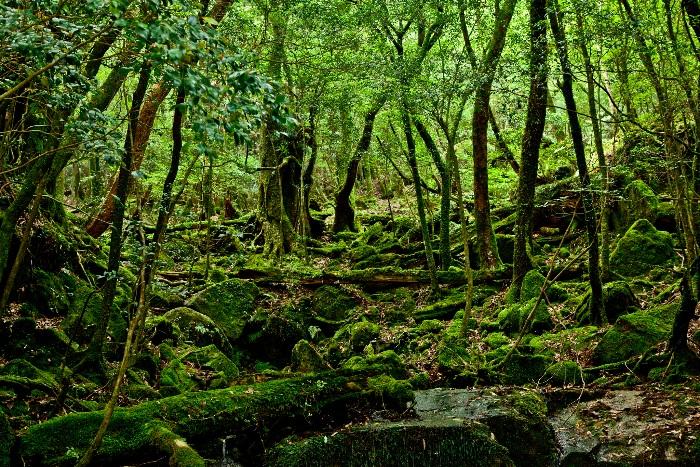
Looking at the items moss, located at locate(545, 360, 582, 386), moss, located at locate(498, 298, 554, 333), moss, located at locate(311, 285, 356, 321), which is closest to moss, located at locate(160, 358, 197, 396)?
moss, located at locate(311, 285, 356, 321)

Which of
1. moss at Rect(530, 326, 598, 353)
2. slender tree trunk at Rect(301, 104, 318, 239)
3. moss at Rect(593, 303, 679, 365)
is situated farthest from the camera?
slender tree trunk at Rect(301, 104, 318, 239)

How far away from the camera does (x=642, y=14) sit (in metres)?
8.54

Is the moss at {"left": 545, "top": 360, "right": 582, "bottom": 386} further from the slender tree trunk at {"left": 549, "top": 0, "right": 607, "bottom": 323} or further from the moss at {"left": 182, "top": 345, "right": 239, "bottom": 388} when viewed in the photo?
the moss at {"left": 182, "top": 345, "right": 239, "bottom": 388}

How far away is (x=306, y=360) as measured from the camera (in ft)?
29.0

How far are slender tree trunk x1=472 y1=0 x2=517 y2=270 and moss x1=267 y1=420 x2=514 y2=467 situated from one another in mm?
8292

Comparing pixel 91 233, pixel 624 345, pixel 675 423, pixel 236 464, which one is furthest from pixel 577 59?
pixel 91 233

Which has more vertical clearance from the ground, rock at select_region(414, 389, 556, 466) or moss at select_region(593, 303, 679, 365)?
moss at select_region(593, 303, 679, 365)

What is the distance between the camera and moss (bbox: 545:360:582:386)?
8.90 meters

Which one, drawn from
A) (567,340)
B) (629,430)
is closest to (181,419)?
(629,430)

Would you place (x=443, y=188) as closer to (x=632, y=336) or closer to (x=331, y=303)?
(x=331, y=303)

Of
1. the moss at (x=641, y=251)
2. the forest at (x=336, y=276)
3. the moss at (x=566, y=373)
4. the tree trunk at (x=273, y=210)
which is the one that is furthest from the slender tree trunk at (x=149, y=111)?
the moss at (x=641, y=251)

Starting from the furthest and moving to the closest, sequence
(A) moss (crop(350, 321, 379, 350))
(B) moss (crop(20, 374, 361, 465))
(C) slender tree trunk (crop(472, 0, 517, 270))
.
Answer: (C) slender tree trunk (crop(472, 0, 517, 270)) → (A) moss (crop(350, 321, 379, 350)) → (B) moss (crop(20, 374, 361, 465))

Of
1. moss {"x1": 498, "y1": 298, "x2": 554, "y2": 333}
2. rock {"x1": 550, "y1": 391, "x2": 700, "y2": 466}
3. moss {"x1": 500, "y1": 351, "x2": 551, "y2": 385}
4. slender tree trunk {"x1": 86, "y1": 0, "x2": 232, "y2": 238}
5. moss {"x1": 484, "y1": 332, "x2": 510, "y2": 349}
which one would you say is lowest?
rock {"x1": 550, "y1": 391, "x2": 700, "y2": 466}

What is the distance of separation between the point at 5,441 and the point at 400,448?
13.4ft
